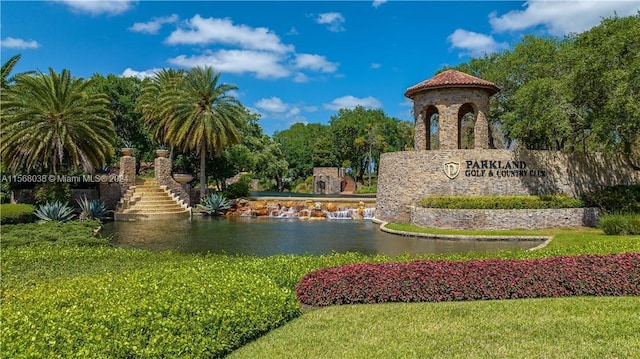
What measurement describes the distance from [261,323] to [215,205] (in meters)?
27.0

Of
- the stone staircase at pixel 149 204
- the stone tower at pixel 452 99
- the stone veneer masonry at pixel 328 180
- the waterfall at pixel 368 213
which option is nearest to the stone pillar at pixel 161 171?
the stone staircase at pixel 149 204

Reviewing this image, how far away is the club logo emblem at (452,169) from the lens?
24.7 m

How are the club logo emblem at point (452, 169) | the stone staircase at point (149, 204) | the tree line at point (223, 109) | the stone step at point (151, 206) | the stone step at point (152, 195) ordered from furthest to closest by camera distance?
the stone step at point (152, 195)
the stone step at point (151, 206)
the stone staircase at point (149, 204)
the club logo emblem at point (452, 169)
the tree line at point (223, 109)

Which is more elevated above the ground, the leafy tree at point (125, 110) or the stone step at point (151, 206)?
the leafy tree at point (125, 110)

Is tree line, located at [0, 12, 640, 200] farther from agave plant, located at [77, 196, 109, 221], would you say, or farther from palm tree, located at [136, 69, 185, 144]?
agave plant, located at [77, 196, 109, 221]

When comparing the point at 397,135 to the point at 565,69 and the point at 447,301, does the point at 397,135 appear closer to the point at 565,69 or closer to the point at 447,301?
the point at 565,69

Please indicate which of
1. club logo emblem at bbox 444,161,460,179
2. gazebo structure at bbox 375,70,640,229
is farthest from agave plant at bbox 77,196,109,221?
club logo emblem at bbox 444,161,460,179

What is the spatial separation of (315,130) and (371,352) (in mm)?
89801

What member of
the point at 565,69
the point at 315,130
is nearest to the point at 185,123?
the point at 565,69

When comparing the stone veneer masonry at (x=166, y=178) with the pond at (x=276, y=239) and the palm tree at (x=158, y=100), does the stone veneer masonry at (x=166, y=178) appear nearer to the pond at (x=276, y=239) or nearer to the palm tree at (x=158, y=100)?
the palm tree at (x=158, y=100)

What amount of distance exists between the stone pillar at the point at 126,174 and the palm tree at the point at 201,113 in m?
3.22

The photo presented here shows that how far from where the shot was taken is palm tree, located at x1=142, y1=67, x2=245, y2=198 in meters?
33.5

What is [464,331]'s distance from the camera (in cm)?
657

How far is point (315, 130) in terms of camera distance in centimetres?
9481
